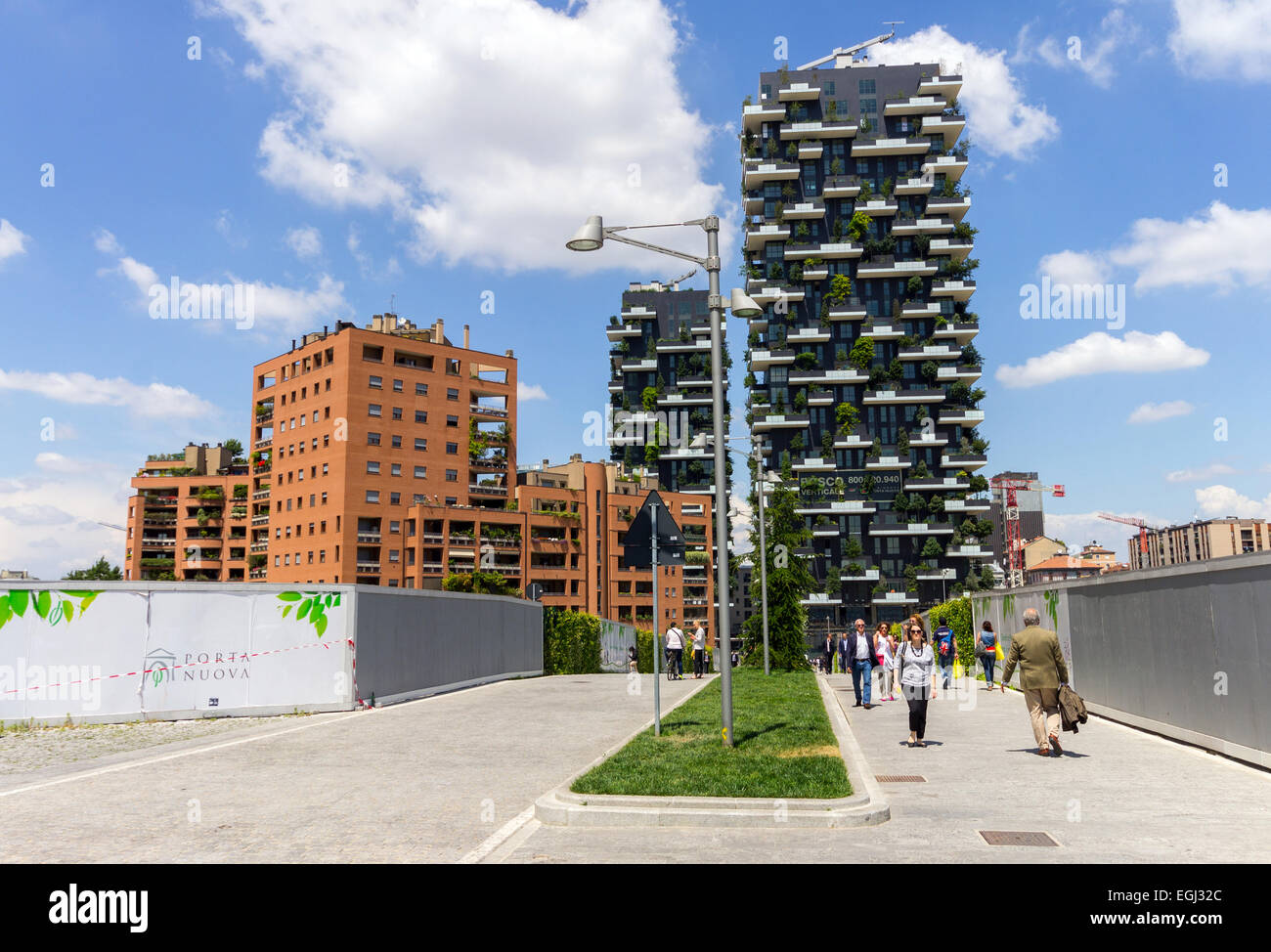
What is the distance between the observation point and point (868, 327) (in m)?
104

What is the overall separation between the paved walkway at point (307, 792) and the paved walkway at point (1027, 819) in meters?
1.37

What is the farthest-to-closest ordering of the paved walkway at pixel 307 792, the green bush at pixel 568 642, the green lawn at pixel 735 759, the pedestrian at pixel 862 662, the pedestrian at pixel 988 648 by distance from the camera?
the green bush at pixel 568 642, the pedestrian at pixel 988 648, the pedestrian at pixel 862 662, the green lawn at pixel 735 759, the paved walkway at pixel 307 792

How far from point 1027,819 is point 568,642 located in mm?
29382

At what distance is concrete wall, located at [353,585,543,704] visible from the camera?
19.4 m

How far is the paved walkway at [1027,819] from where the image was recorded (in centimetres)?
688

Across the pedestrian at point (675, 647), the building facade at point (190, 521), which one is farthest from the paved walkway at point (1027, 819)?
the building facade at point (190, 521)

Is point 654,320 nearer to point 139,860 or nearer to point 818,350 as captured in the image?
point 818,350

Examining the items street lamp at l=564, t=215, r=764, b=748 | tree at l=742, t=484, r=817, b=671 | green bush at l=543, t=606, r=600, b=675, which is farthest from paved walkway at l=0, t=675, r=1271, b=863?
tree at l=742, t=484, r=817, b=671

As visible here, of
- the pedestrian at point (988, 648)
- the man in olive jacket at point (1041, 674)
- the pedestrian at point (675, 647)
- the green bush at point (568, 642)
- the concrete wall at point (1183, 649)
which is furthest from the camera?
the green bush at point (568, 642)

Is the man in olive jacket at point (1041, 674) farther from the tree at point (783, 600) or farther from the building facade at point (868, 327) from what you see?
the building facade at point (868, 327)

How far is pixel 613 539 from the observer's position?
108 m

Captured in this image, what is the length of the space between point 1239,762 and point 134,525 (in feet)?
415

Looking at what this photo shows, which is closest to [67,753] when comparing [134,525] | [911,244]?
[911,244]

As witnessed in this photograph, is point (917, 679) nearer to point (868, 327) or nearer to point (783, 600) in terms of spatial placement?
point (783, 600)
